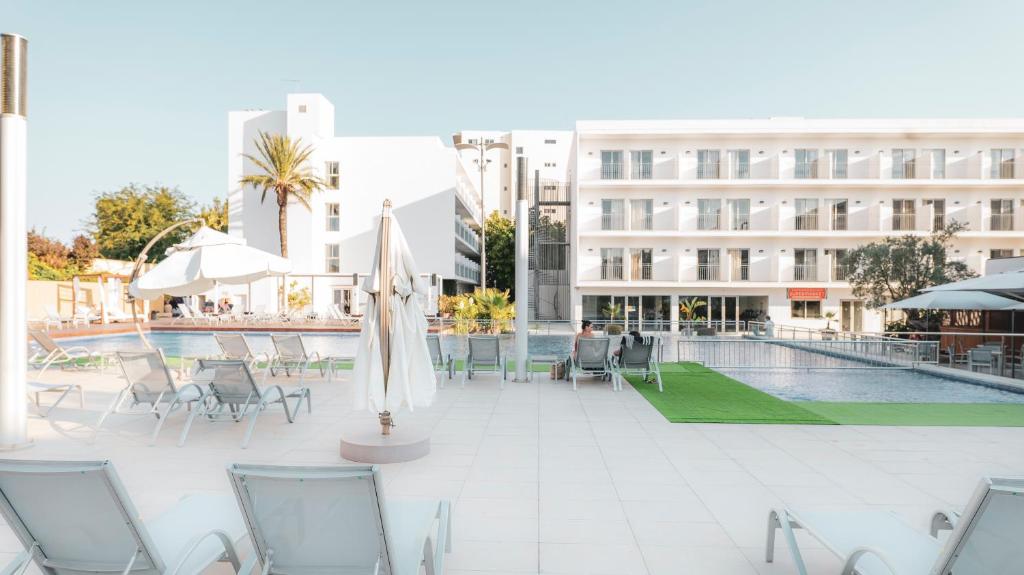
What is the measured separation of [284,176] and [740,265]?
1057 inches

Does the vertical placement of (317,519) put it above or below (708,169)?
below

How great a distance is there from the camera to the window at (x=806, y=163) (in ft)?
103

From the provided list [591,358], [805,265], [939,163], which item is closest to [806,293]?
[805,265]

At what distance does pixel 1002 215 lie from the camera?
30.7 meters

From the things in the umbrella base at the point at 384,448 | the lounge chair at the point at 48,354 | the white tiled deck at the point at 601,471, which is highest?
the lounge chair at the point at 48,354

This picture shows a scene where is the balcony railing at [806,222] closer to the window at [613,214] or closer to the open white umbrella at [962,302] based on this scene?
the window at [613,214]

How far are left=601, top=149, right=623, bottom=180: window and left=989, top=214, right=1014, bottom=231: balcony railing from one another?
2035cm

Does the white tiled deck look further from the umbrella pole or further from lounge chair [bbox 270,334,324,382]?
lounge chair [bbox 270,334,324,382]

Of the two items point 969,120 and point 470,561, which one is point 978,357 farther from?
point 969,120

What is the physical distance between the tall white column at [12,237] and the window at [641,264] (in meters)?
28.6

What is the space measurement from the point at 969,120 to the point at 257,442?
3847 cm

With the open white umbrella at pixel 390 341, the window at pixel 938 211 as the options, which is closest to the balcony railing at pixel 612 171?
the window at pixel 938 211

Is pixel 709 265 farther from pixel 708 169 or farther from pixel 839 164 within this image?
pixel 839 164

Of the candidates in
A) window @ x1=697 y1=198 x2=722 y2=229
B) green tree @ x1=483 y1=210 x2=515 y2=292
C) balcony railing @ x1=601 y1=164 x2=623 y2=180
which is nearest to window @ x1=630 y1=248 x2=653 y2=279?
window @ x1=697 y1=198 x2=722 y2=229
